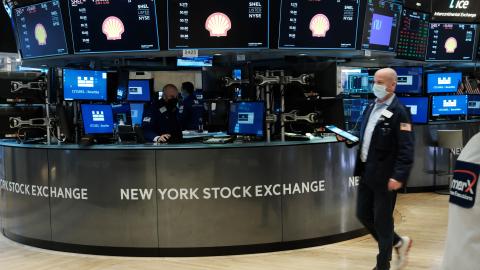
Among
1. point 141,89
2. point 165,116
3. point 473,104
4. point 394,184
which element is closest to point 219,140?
point 165,116

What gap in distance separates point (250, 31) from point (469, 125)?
5.30 meters

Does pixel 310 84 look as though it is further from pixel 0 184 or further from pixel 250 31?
pixel 0 184

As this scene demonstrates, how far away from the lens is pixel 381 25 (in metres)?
7.02

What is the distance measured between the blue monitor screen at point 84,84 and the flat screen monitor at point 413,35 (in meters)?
4.40

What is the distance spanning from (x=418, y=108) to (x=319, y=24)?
132 inches

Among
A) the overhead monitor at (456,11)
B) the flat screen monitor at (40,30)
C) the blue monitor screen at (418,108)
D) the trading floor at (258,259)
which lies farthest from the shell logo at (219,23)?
the overhead monitor at (456,11)

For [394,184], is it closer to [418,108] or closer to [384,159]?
[384,159]

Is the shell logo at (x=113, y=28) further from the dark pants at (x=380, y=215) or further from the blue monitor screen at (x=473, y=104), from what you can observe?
the blue monitor screen at (x=473, y=104)

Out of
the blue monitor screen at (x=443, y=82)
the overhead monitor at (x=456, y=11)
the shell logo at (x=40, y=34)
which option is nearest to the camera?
the shell logo at (x=40, y=34)

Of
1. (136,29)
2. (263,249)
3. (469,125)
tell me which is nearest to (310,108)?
(263,249)

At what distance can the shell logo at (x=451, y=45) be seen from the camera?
9.24 meters

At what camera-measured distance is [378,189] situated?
4.28 m

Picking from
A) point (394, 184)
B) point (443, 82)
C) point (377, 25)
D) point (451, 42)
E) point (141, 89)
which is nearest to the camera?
point (394, 184)

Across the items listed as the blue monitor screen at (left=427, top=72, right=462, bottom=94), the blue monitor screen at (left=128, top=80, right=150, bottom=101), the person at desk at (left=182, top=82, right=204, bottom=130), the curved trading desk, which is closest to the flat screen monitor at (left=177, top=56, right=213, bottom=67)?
the person at desk at (left=182, top=82, right=204, bottom=130)
